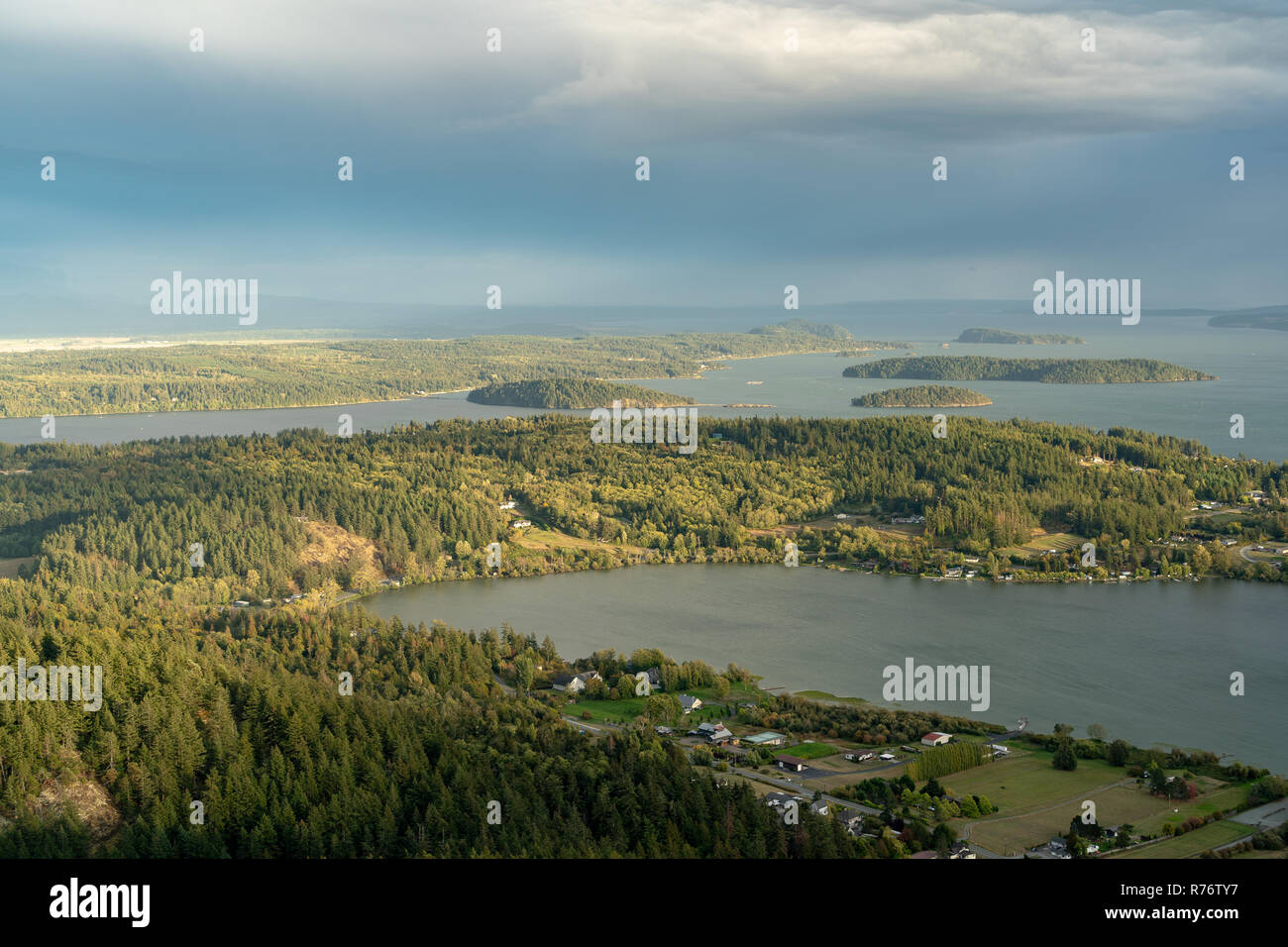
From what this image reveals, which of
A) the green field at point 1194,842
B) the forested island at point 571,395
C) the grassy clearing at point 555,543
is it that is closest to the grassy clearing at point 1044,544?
the grassy clearing at point 555,543

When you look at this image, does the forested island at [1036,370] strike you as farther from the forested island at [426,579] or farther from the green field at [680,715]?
the green field at [680,715]

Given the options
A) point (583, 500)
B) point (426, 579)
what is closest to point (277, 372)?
point (583, 500)

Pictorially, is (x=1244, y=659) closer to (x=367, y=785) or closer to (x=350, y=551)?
(x=367, y=785)

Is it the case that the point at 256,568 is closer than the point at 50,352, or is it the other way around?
the point at 256,568

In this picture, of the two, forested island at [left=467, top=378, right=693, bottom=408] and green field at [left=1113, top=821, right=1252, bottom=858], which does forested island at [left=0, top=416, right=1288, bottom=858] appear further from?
forested island at [left=467, top=378, right=693, bottom=408]

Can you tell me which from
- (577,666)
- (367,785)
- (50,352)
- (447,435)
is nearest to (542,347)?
(50,352)
